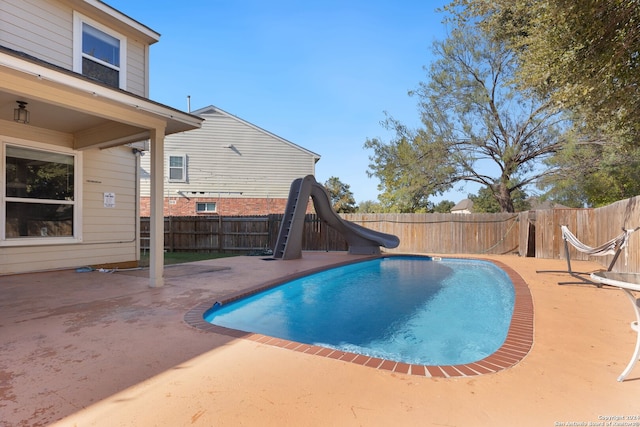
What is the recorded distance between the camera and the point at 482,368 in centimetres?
292

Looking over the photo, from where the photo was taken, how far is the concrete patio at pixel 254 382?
2176mm

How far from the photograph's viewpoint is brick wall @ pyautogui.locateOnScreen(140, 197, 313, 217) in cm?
1823

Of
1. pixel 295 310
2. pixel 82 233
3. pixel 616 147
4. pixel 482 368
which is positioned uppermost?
pixel 616 147

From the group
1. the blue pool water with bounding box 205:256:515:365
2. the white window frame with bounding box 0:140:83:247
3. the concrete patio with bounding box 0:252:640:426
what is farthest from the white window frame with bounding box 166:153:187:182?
the concrete patio with bounding box 0:252:640:426

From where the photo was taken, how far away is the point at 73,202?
808 centimetres

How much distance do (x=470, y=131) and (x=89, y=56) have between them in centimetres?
1443

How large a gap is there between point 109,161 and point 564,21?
10.1 metres

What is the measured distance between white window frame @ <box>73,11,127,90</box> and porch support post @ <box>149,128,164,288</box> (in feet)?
11.2

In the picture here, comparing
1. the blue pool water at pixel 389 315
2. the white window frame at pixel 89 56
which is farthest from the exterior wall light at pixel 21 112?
the blue pool water at pixel 389 315

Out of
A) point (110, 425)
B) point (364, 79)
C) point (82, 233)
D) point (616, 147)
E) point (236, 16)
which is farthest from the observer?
→ point (364, 79)

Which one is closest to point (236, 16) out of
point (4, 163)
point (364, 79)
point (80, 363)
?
point (364, 79)

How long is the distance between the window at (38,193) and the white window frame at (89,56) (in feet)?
6.97

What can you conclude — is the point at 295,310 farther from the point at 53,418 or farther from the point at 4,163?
the point at 4,163

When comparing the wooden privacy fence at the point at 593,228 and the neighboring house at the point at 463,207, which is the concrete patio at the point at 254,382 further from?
the neighboring house at the point at 463,207
